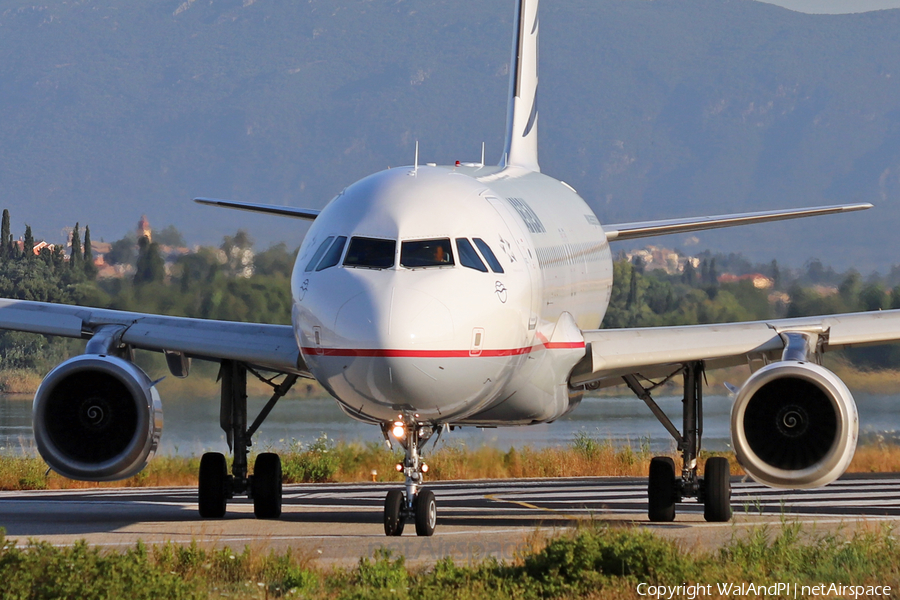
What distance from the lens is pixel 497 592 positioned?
9.34 metres

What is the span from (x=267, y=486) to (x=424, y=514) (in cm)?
377

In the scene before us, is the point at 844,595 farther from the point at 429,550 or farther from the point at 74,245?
the point at 74,245

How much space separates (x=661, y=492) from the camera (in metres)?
16.0

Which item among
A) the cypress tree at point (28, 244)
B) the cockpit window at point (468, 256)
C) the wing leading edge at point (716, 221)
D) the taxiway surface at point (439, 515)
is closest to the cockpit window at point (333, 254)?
the cockpit window at point (468, 256)

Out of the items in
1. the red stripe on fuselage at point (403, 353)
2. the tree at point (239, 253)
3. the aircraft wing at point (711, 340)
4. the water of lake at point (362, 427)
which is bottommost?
the water of lake at point (362, 427)

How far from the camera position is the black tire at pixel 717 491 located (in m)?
16.2

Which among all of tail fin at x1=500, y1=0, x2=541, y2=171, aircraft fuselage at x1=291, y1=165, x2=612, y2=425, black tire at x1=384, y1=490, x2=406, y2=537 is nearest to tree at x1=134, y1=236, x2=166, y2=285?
tail fin at x1=500, y1=0, x2=541, y2=171

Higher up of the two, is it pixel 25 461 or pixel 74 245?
pixel 74 245

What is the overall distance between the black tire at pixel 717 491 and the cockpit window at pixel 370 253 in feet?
18.0

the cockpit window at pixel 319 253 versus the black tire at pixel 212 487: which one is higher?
the cockpit window at pixel 319 253

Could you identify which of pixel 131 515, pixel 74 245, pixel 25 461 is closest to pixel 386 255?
pixel 131 515

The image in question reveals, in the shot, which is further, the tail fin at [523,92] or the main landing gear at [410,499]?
the tail fin at [523,92]

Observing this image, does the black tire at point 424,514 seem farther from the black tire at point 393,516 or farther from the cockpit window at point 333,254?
the cockpit window at point 333,254

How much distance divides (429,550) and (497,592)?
11.3ft
